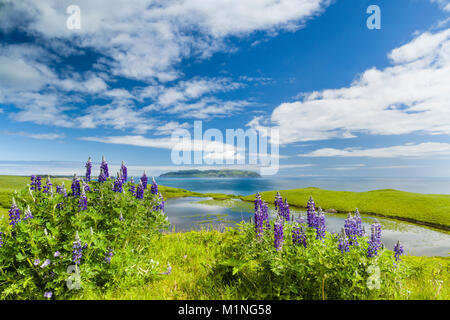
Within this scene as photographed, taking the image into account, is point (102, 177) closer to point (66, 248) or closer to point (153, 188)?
point (153, 188)

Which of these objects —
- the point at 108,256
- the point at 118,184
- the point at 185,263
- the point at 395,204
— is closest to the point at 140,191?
the point at 118,184

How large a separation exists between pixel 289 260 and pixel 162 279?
327cm

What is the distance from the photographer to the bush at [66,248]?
4.07 meters

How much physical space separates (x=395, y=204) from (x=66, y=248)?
1418 inches

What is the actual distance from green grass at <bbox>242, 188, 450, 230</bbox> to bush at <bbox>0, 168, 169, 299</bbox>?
2744 cm

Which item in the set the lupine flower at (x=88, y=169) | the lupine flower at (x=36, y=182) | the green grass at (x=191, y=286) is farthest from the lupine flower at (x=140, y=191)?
the lupine flower at (x=36, y=182)

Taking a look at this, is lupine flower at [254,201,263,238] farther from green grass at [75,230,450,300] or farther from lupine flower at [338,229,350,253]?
lupine flower at [338,229,350,253]

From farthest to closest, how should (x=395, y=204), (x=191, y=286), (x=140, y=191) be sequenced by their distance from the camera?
(x=395, y=204)
(x=140, y=191)
(x=191, y=286)

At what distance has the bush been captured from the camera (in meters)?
4.07

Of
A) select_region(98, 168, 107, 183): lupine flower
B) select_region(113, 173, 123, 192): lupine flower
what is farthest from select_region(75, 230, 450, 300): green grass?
select_region(98, 168, 107, 183): lupine flower

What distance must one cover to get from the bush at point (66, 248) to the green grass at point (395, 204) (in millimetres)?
27443

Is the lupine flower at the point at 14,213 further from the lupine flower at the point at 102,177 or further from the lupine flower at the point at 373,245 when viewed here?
the lupine flower at the point at 373,245

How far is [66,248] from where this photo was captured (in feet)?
13.0
